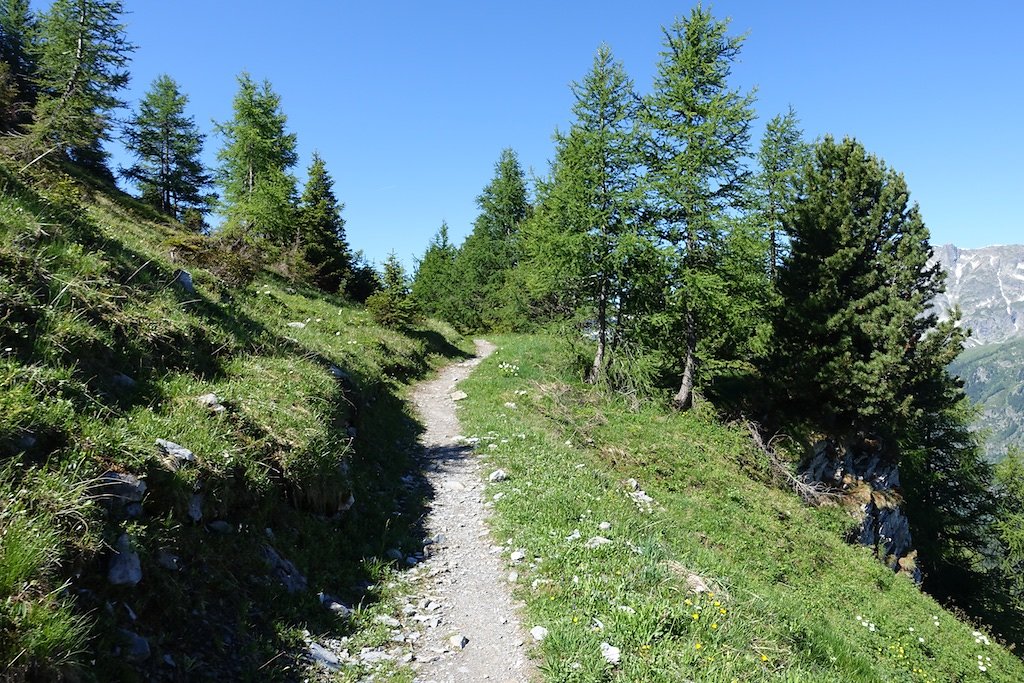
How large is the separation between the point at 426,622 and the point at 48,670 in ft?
11.8

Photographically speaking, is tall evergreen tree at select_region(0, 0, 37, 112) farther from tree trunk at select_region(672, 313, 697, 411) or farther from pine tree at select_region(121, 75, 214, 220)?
tree trunk at select_region(672, 313, 697, 411)

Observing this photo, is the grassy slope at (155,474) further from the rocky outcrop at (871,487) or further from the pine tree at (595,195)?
the rocky outcrop at (871,487)

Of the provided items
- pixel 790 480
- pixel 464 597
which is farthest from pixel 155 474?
pixel 790 480

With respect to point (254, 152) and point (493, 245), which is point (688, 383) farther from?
point (254, 152)

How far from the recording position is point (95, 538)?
12.9ft

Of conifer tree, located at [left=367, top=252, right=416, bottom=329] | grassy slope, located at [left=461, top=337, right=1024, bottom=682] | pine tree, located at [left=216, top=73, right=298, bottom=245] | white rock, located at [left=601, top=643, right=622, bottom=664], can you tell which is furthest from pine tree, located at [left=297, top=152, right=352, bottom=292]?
white rock, located at [left=601, top=643, right=622, bottom=664]

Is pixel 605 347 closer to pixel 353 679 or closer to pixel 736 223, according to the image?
pixel 736 223

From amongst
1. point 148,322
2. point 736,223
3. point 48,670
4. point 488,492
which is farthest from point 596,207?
point 48,670

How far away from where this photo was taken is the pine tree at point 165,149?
42531 mm

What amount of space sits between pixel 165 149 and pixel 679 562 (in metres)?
52.1

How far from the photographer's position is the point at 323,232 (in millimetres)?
33906

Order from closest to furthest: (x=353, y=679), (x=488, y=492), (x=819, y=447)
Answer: (x=353, y=679)
(x=488, y=492)
(x=819, y=447)

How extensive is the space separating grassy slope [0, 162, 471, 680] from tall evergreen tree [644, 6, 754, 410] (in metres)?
12.0

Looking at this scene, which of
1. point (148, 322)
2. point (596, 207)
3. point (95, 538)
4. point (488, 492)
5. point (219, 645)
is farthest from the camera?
point (596, 207)
